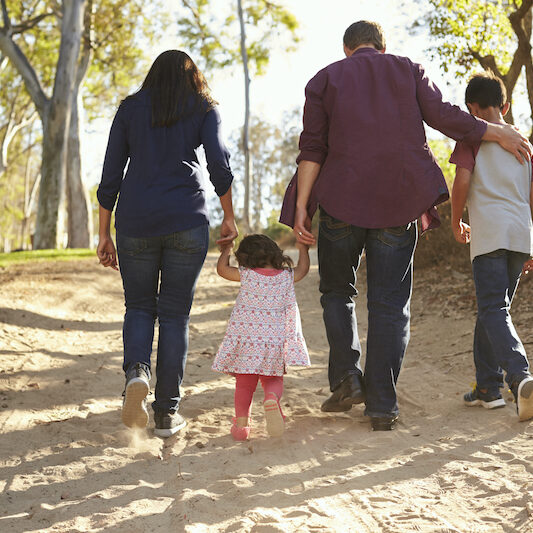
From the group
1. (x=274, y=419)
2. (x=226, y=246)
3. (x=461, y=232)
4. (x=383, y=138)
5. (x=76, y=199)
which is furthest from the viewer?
(x=76, y=199)

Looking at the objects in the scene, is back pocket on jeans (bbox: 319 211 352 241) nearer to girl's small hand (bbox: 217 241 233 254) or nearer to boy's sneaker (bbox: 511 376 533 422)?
girl's small hand (bbox: 217 241 233 254)

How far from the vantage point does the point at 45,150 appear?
54.8 ft

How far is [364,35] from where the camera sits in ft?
13.2

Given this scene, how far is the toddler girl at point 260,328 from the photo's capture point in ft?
12.9

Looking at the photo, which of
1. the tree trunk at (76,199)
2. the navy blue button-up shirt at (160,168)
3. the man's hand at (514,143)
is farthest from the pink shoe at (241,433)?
the tree trunk at (76,199)

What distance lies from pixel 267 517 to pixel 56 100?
1552 cm

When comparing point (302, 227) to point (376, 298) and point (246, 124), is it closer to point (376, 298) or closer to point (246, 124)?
point (376, 298)

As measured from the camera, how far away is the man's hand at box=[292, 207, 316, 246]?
13.0 ft

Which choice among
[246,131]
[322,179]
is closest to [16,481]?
[322,179]

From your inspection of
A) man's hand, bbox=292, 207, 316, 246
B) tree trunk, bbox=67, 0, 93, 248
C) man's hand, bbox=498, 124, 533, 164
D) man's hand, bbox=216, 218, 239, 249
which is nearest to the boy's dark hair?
man's hand, bbox=498, 124, 533, 164

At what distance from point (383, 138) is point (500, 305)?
119 centimetres

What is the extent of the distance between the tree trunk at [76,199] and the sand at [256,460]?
47.2ft

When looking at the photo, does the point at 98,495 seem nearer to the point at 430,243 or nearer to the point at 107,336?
the point at 107,336

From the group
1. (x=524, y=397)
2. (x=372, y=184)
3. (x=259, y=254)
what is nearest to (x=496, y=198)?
(x=372, y=184)
